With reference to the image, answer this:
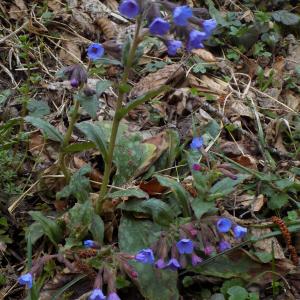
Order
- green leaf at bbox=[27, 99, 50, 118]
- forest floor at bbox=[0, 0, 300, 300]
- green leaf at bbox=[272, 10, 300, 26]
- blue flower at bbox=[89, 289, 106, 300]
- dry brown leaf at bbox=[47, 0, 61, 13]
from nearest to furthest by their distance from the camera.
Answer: blue flower at bbox=[89, 289, 106, 300] < forest floor at bbox=[0, 0, 300, 300] < green leaf at bbox=[27, 99, 50, 118] < dry brown leaf at bbox=[47, 0, 61, 13] < green leaf at bbox=[272, 10, 300, 26]

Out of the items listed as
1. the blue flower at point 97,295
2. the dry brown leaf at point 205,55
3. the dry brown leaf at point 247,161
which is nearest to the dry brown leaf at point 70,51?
the dry brown leaf at point 205,55

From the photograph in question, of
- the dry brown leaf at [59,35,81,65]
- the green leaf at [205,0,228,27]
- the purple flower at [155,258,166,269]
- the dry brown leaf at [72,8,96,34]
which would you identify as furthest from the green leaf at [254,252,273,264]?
the dry brown leaf at [72,8,96,34]

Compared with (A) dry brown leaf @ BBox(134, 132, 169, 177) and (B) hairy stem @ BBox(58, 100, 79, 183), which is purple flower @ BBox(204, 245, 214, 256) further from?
(B) hairy stem @ BBox(58, 100, 79, 183)

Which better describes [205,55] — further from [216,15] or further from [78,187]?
[78,187]

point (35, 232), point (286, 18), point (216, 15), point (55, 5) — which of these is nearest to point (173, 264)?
point (35, 232)

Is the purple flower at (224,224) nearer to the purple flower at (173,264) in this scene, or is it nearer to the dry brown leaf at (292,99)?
the purple flower at (173,264)

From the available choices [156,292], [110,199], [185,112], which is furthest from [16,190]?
[185,112]
